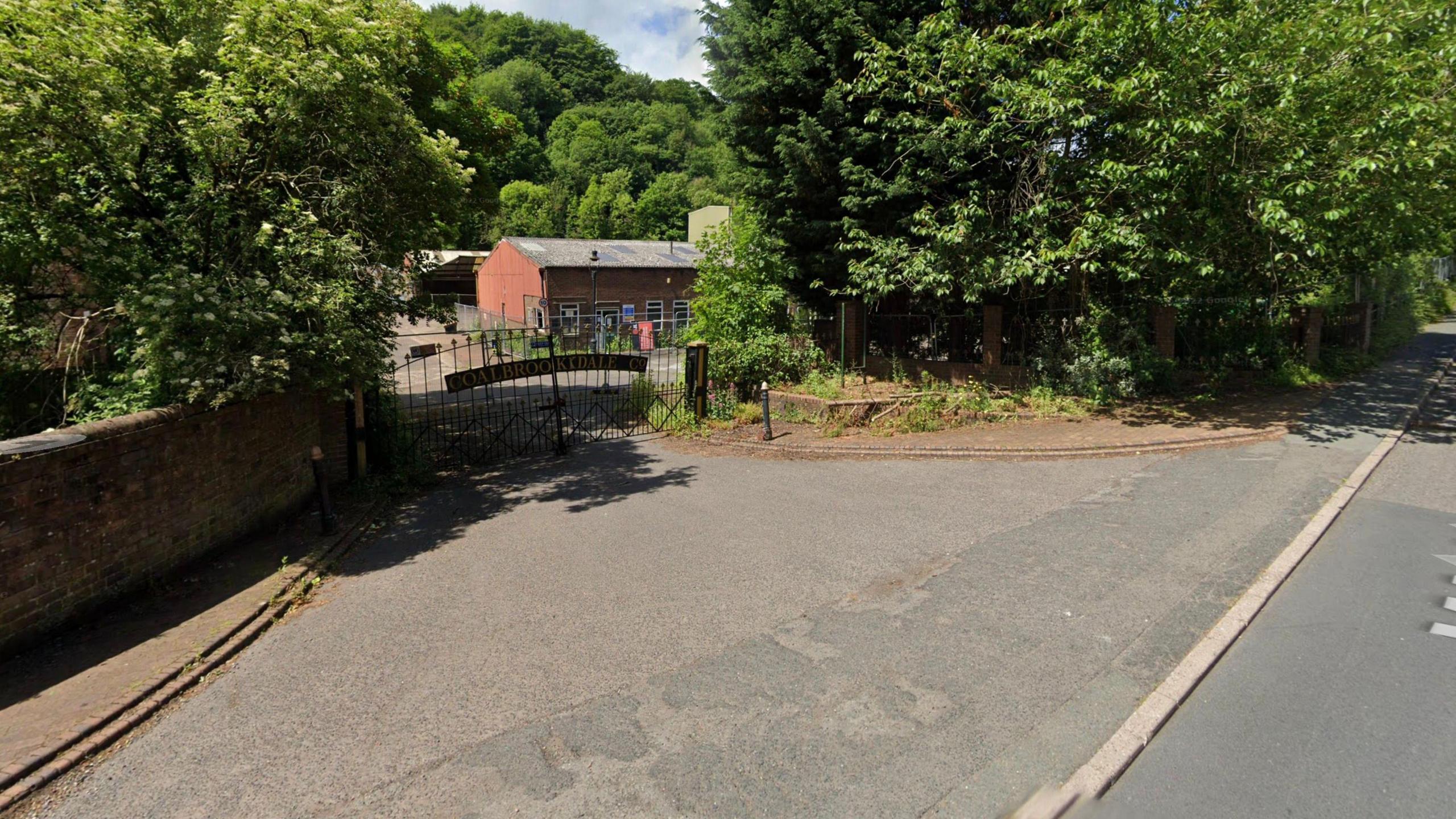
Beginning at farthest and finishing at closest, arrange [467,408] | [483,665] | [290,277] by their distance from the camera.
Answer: [467,408] → [290,277] → [483,665]

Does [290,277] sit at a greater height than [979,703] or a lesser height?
greater

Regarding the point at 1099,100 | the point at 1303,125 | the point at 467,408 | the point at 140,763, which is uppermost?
the point at 1099,100

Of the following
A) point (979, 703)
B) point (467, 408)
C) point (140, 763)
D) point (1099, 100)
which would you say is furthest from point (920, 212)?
point (140, 763)

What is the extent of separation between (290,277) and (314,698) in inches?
178

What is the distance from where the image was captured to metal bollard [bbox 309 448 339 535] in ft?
26.5

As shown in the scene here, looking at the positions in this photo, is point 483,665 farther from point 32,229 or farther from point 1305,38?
point 1305,38

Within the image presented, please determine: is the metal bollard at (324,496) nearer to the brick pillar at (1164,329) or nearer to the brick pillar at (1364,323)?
the brick pillar at (1164,329)

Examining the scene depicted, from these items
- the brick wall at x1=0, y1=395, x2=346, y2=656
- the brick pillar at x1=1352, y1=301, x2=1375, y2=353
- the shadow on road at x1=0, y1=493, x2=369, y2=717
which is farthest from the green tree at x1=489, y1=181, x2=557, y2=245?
the shadow on road at x1=0, y1=493, x2=369, y2=717

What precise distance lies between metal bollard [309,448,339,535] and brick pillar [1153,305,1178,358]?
14.2 meters

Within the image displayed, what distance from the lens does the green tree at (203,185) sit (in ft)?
21.5

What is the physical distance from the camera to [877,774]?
3.71 meters

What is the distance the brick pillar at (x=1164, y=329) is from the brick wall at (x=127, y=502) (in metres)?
14.7

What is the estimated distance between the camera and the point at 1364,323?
2017 centimetres

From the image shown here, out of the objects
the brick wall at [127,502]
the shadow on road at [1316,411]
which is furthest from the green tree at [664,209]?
the brick wall at [127,502]
